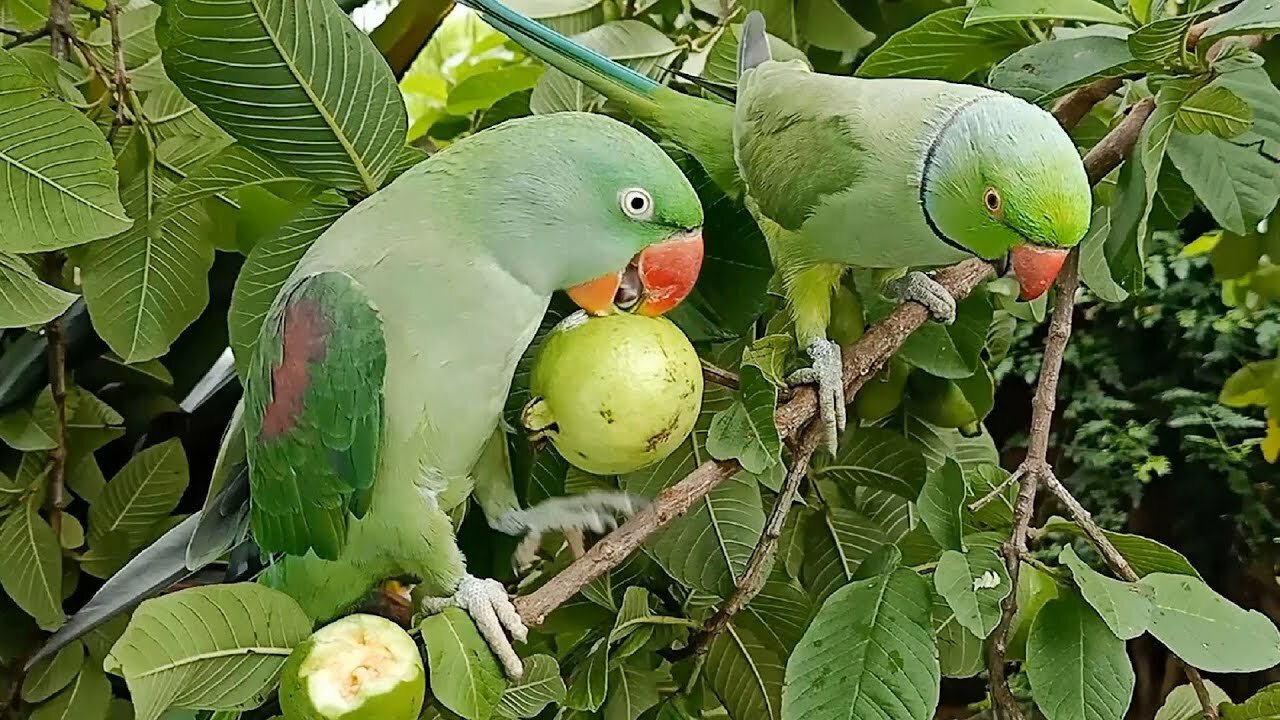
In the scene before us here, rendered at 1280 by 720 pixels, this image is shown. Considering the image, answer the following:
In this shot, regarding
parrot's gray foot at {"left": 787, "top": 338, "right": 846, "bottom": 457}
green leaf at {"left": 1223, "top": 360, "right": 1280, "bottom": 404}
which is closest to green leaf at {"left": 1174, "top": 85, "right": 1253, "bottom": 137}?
A: parrot's gray foot at {"left": 787, "top": 338, "right": 846, "bottom": 457}

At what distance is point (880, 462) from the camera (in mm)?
710

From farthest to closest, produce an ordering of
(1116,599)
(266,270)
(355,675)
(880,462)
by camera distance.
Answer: (880,462) → (266,270) → (1116,599) → (355,675)

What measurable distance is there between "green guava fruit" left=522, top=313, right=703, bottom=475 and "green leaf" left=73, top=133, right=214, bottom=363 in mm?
299

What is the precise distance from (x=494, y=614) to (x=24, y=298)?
0.33 m

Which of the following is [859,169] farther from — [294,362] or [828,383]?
[294,362]

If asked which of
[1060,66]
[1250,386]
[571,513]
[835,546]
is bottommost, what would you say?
[1250,386]

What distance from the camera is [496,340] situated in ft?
1.67

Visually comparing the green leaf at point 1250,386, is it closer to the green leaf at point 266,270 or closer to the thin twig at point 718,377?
the thin twig at point 718,377

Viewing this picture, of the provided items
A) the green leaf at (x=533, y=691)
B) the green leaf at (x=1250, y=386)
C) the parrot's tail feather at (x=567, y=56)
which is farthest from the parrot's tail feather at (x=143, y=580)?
the green leaf at (x=1250, y=386)

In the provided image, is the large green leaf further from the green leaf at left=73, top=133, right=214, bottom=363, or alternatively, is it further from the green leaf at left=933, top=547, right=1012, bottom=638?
the green leaf at left=73, top=133, right=214, bottom=363

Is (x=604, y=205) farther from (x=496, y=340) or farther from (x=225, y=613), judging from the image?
(x=225, y=613)

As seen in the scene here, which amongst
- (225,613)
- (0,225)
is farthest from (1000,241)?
(0,225)

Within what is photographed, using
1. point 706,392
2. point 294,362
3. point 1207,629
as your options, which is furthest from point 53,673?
point 1207,629

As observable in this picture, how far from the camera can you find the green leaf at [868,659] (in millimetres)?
500
